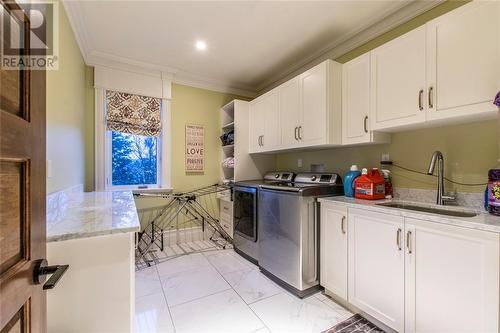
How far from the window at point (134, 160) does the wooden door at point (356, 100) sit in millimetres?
2536

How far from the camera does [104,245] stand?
3.31ft

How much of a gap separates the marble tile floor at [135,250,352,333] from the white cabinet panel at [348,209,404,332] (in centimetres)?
26

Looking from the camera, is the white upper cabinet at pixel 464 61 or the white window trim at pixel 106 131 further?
the white window trim at pixel 106 131

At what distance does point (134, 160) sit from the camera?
10.4 ft

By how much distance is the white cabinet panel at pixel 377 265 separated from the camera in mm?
1471

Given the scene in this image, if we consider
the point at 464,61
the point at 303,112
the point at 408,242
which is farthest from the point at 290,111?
the point at 408,242

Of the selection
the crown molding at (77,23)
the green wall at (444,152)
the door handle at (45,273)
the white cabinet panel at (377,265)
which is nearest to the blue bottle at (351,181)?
the green wall at (444,152)

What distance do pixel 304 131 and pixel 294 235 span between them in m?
1.09

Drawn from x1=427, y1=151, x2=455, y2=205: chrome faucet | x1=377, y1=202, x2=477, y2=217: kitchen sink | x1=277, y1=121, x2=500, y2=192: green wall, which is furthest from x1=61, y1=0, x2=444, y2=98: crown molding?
x1=377, y1=202, x2=477, y2=217: kitchen sink

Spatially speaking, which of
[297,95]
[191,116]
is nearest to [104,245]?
[297,95]

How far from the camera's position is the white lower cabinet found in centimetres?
114

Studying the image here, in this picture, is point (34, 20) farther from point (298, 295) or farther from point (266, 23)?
point (298, 295)

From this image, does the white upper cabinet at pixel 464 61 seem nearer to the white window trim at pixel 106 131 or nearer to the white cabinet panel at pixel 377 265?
the white cabinet panel at pixel 377 265

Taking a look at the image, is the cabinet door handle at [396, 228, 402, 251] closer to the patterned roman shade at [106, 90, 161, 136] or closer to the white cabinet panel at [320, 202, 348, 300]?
the white cabinet panel at [320, 202, 348, 300]
